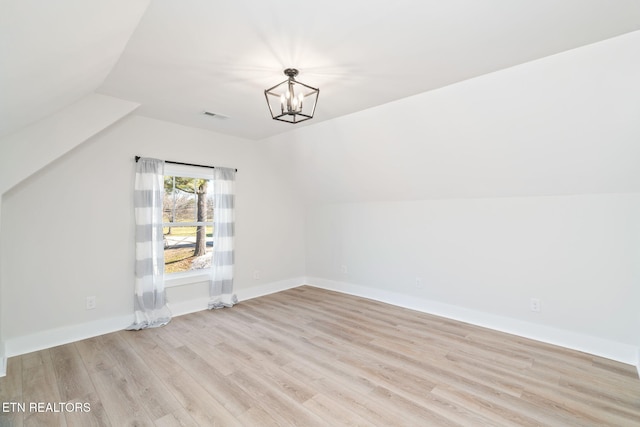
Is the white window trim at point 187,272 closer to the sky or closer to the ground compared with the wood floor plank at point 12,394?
closer to the sky

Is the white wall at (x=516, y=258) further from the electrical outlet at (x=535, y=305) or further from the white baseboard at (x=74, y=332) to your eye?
the white baseboard at (x=74, y=332)

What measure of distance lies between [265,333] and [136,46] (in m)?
2.93

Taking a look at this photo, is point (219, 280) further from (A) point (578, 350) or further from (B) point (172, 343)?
(A) point (578, 350)

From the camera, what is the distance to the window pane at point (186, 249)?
4059 millimetres

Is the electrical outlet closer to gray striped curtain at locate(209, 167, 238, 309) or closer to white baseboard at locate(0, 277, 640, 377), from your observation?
white baseboard at locate(0, 277, 640, 377)

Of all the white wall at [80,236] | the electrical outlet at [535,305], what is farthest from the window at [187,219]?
the electrical outlet at [535,305]

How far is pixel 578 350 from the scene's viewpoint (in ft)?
9.55

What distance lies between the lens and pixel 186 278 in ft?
13.4

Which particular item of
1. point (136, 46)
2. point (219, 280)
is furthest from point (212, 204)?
point (136, 46)

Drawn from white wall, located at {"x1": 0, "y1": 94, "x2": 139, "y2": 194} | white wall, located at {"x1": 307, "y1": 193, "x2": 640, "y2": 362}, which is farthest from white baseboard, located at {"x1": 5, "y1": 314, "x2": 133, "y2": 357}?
white wall, located at {"x1": 307, "y1": 193, "x2": 640, "y2": 362}

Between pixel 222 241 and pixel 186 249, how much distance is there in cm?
50

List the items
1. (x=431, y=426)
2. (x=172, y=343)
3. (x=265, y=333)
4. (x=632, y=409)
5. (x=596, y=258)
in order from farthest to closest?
(x=265, y=333)
(x=172, y=343)
(x=596, y=258)
(x=632, y=409)
(x=431, y=426)

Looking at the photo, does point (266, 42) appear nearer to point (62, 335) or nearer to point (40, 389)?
point (40, 389)

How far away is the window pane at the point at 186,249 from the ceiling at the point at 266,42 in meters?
1.90
